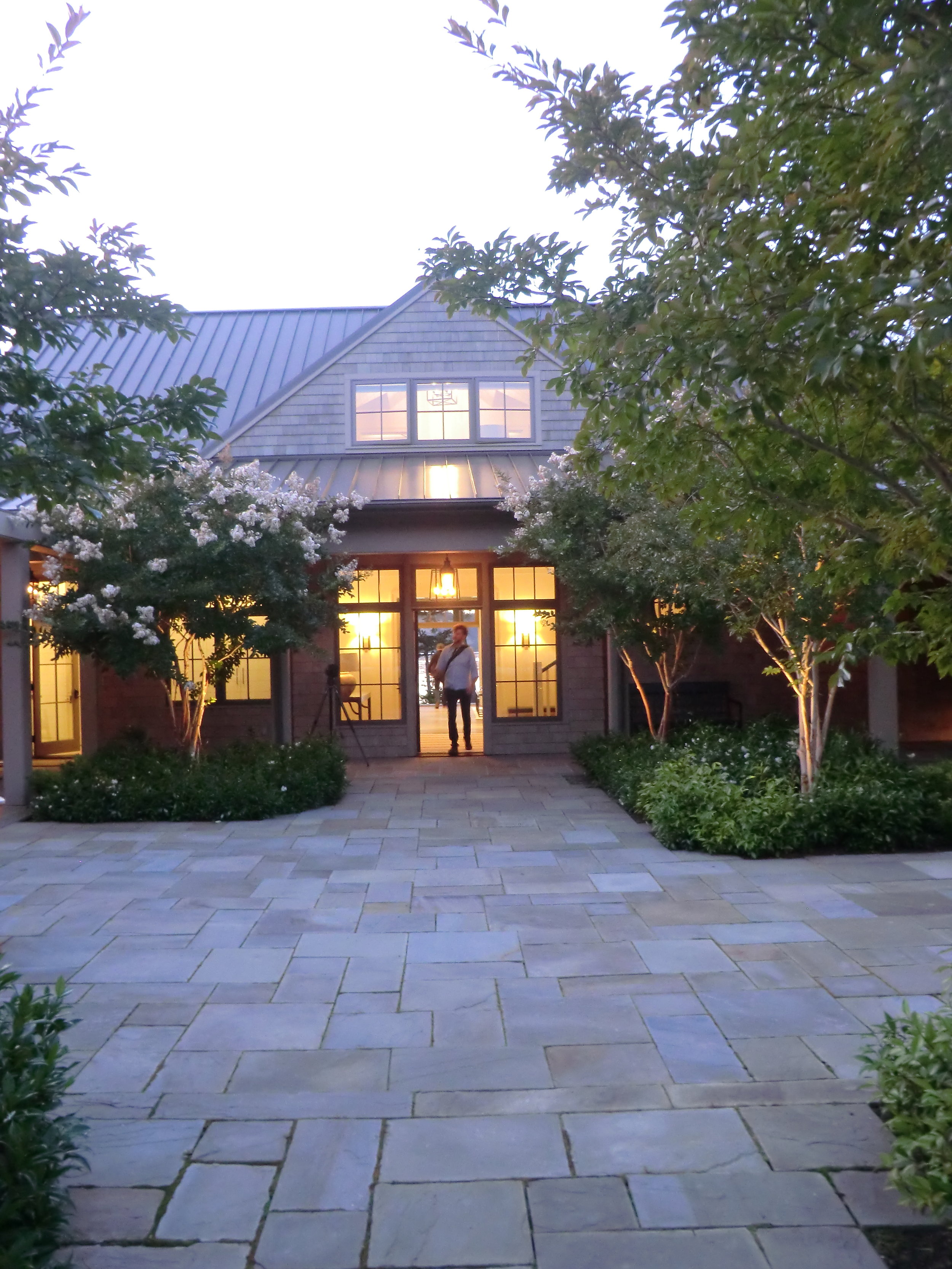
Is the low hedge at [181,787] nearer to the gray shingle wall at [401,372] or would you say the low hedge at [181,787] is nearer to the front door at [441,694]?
the front door at [441,694]

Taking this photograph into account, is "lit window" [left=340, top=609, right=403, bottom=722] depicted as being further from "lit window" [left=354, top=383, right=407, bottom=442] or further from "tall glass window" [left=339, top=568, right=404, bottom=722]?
"lit window" [left=354, top=383, right=407, bottom=442]

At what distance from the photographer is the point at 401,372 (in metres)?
14.8

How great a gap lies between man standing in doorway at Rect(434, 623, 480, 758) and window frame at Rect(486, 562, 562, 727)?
1.12 feet

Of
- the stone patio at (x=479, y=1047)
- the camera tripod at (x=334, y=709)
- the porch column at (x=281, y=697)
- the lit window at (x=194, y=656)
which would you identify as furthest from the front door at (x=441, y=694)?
the stone patio at (x=479, y=1047)

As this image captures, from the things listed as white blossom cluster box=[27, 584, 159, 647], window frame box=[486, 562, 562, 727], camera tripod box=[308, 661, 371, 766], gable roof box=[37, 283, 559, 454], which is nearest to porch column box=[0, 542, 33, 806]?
white blossom cluster box=[27, 584, 159, 647]

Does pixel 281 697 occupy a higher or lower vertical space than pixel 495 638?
lower

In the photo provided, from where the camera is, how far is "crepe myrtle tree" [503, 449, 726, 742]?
970 centimetres

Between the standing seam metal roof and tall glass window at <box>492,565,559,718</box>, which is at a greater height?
the standing seam metal roof

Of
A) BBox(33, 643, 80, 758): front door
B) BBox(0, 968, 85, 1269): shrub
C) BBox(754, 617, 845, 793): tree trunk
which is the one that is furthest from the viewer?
BBox(33, 643, 80, 758): front door

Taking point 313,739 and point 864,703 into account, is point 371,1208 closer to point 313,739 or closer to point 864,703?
point 313,739

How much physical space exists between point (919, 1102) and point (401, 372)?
1249 centimetres

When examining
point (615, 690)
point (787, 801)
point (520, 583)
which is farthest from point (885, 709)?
point (520, 583)

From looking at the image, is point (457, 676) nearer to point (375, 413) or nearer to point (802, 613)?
point (375, 413)

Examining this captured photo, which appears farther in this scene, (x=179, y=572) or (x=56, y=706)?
(x=56, y=706)
